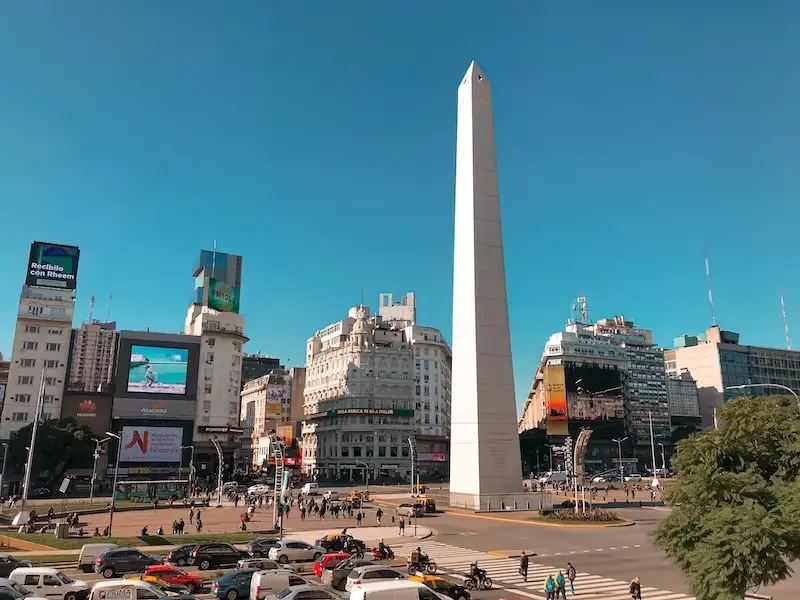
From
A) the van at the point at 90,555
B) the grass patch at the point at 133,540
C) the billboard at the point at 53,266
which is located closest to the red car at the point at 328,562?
the van at the point at 90,555

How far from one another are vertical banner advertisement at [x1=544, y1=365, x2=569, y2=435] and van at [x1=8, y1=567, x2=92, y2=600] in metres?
135

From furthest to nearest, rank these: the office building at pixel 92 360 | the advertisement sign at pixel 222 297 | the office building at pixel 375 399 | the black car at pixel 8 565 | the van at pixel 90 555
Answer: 1. the office building at pixel 92 360
2. the office building at pixel 375 399
3. the advertisement sign at pixel 222 297
4. the van at pixel 90 555
5. the black car at pixel 8 565

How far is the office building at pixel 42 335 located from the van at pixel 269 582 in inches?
3266

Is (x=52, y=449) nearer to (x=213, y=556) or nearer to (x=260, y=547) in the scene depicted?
(x=260, y=547)

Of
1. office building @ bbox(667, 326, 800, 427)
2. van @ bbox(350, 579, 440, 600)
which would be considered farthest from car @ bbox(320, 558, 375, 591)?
office building @ bbox(667, 326, 800, 427)

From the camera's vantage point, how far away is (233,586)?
20.6 m

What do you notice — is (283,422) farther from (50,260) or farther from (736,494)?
(736,494)

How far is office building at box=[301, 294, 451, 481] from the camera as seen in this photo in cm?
11925

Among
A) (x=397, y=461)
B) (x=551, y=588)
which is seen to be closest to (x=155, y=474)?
(x=397, y=461)

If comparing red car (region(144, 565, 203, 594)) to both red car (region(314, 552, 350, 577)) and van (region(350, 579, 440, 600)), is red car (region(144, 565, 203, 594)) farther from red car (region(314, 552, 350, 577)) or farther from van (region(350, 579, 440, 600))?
van (region(350, 579, 440, 600))

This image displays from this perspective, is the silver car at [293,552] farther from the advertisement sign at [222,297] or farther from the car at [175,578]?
the advertisement sign at [222,297]

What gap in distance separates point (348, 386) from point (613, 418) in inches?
2920

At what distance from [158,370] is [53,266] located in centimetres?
2256

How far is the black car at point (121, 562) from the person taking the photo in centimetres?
2530
